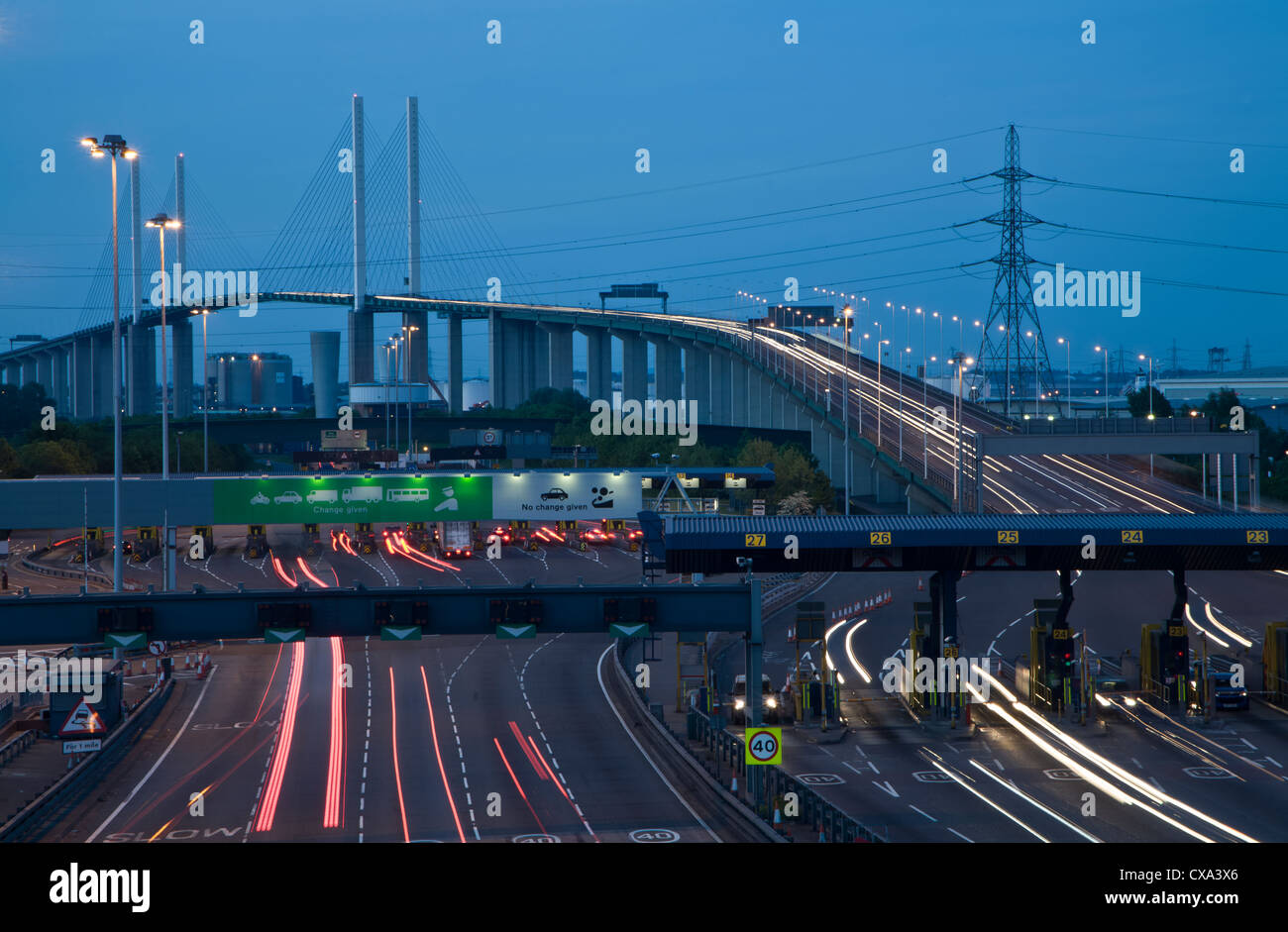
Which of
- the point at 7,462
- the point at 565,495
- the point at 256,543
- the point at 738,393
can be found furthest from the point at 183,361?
the point at 565,495

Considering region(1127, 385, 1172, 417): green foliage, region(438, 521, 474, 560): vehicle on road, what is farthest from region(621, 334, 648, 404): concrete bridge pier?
region(438, 521, 474, 560): vehicle on road

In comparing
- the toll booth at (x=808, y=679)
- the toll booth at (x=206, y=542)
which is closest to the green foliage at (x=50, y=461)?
the toll booth at (x=206, y=542)

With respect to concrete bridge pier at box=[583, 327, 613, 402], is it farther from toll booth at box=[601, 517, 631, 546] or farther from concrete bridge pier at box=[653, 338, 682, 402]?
toll booth at box=[601, 517, 631, 546]

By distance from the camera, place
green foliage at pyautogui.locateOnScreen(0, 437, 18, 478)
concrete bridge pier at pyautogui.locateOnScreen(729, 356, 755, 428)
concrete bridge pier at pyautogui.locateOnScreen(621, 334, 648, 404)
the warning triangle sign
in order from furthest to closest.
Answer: concrete bridge pier at pyautogui.locateOnScreen(621, 334, 648, 404) < concrete bridge pier at pyautogui.locateOnScreen(729, 356, 755, 428) < green foliage at pyautogui.locateOnScreen(0, 437, 18, 478) < the warning triangle sign

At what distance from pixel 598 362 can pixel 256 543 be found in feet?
240

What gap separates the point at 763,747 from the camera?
18.1 metres

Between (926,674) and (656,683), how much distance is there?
811cm

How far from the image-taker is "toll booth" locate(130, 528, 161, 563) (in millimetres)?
65250

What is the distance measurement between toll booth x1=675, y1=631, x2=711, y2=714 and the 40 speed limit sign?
895cm

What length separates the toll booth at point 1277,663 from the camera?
107 feet

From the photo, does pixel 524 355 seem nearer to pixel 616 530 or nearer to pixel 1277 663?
pixel 616 530

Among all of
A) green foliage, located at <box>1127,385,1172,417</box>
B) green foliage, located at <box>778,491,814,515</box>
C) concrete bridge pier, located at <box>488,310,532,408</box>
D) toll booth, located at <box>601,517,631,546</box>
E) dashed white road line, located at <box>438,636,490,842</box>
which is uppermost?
concrete bridge pier, located at <box>488,310,532,408</box>

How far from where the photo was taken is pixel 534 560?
6125 centimetres

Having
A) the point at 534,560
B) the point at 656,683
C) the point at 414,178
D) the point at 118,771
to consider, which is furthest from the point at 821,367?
the point at 118,771
